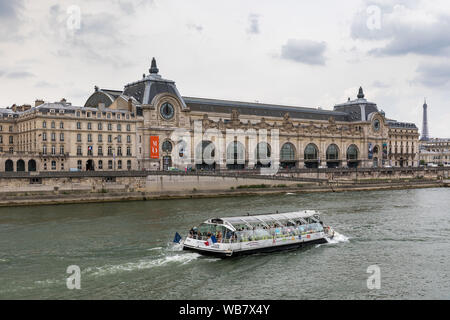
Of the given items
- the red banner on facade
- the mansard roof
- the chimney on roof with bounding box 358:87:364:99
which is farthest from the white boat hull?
the chimney on roof with bounding box 358:87:364:99

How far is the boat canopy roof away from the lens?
3762cm

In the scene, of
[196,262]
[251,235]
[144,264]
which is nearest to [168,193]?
[251,235]

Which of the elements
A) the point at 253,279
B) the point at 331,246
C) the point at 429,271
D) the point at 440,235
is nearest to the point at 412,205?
the point at 440,235

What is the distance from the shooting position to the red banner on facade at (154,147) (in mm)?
98438

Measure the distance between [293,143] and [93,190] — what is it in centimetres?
6181

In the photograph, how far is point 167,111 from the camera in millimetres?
101625

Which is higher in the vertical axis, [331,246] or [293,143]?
[293,143]

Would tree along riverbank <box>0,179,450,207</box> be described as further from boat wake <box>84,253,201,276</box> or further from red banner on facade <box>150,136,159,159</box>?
boat wake <box>84,253,201,276</box>

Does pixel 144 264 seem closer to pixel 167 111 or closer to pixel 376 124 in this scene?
pixel 167 111

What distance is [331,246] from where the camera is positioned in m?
41.0

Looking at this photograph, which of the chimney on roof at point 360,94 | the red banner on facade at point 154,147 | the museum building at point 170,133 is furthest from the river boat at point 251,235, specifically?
the chimney on roof at point 360,94

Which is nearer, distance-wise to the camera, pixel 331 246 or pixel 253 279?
pixel 253 279
